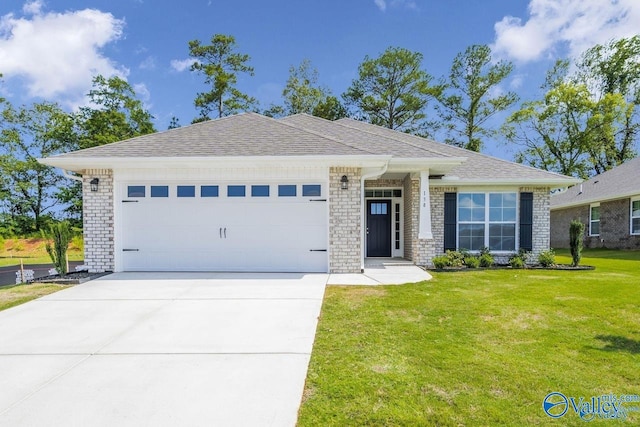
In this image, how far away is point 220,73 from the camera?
24688 mm

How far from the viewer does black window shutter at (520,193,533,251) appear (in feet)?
34.1

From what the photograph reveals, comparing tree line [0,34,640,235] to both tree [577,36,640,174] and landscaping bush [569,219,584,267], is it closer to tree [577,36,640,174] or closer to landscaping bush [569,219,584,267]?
tree [577,36,640,174]

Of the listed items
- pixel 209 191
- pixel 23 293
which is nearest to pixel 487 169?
pixel 209 191

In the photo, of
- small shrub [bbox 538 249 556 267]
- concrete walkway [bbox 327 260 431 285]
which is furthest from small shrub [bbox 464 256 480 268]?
small shrub [bbox 538 249 556 267]

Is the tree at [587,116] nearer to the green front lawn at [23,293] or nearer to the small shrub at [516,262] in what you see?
the small shrub at [516,262]

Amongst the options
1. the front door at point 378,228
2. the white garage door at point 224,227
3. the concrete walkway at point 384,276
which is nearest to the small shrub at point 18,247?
the white garage door at point 224,227

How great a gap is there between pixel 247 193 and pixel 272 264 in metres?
1.83

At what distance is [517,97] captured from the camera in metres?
25.6

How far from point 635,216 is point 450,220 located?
11.0 meters

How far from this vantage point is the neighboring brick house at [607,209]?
50.1 feet

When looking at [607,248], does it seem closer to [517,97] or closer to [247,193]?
[517,97]

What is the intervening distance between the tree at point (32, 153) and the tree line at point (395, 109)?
7 cm

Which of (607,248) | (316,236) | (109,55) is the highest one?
(109,55)

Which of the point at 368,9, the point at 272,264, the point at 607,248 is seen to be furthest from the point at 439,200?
the point at 368,9
